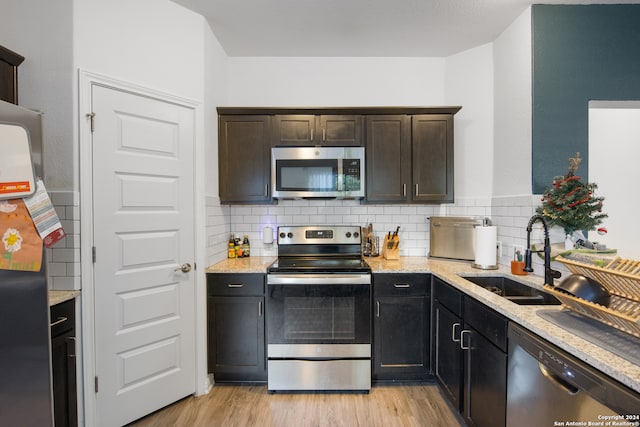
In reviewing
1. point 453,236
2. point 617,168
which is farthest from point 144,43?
point 617,168

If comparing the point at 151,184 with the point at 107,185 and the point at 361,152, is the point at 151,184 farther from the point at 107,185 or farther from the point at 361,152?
the point at 361,152

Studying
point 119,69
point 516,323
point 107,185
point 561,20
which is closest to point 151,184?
point 107,185

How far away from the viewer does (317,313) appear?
89.2 inches

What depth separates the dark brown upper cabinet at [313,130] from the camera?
2629 mm

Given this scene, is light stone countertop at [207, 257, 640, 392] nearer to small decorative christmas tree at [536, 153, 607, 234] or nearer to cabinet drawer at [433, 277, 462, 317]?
cabinet drawer at [433, 277, 462, 317]

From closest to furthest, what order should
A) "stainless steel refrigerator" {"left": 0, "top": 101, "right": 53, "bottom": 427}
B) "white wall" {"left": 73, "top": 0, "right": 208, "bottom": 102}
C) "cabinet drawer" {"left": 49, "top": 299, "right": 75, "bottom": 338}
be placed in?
1. "stainless steel refrigerator" {"left": 0, "top": 101, "right": 53, "bottom": 427}
2. "cabinet drawer" {"left": 49, "top": 299, "right": 75, "bottom": 338}
3. "white wall" {"left": 73, "top": 0, "right": 208, "bottom": 102}

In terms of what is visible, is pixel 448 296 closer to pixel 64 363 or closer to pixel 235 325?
pixel 235 325

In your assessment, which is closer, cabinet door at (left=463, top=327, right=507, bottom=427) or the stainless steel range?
cabinet door at (left=463, top=327, right=507, bottom=427)

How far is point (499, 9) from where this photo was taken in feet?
7.27

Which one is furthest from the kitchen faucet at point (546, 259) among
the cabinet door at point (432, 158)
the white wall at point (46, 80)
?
the white wall at point (46, 80)

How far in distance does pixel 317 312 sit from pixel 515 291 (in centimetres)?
141

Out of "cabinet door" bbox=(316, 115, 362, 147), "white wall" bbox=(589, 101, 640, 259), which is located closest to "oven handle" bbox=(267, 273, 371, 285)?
"cabinet door" bbox=(316, 115, 362, 147)

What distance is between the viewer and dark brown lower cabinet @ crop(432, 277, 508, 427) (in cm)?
149

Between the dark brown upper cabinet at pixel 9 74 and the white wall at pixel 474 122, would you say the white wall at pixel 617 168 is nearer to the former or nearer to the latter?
the white wall at pixel 474 122
